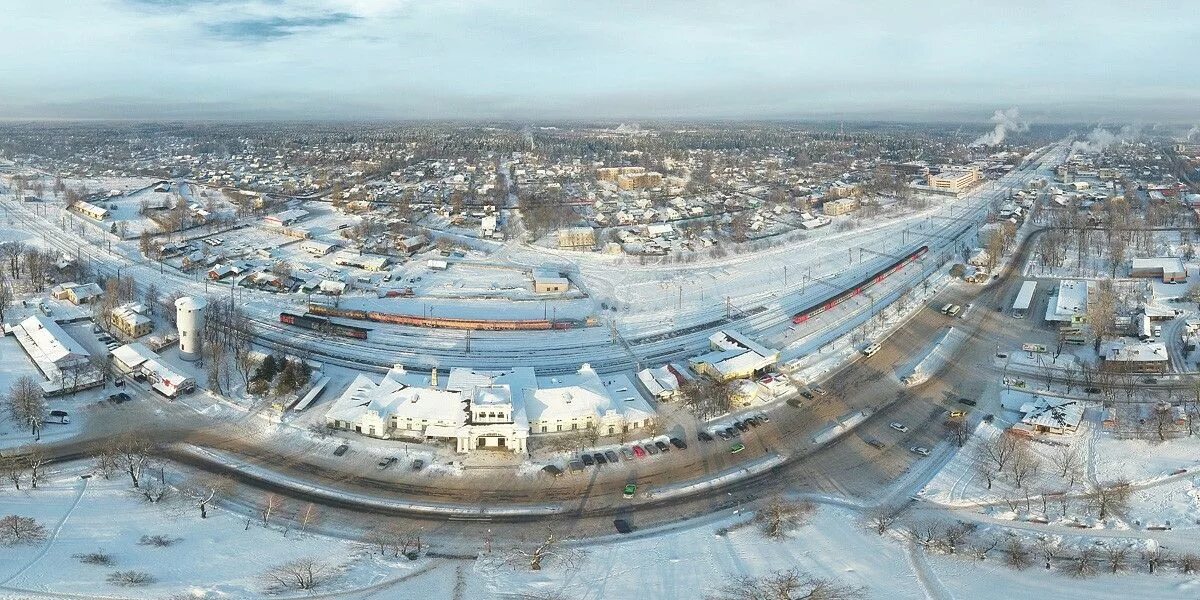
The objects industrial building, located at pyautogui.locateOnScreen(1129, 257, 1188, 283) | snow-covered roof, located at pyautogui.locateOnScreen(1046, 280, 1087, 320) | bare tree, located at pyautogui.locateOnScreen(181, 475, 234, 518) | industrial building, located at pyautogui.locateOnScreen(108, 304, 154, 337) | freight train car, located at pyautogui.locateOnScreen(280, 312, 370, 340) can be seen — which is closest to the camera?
bare tree, located at pyautogui.locateOnScreen(181, 475, 234, 518)

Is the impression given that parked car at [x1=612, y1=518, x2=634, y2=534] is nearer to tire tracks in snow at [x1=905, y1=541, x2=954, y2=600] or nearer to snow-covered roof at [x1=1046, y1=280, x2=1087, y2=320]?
tire tracks in snow at [x1=905, y1=541, x2=954, y2=600]

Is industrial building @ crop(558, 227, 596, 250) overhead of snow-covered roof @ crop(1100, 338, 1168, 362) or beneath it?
overhead

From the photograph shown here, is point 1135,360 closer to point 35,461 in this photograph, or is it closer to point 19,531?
point 19,531

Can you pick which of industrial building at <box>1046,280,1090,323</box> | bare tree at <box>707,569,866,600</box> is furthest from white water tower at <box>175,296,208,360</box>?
industrial building at <box>1046,280,1090,323</box>

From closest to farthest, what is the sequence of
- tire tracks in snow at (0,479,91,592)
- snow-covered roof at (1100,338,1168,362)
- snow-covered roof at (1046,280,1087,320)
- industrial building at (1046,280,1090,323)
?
tire tracks in snow at (0,479,91,592) → snow-covered roof at (1100,338,1168,362) → industrial building at (1046,280,1090,323) → snow-covered roof at (1046,280,1087,320)

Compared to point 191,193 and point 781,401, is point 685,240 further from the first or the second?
point 191,193

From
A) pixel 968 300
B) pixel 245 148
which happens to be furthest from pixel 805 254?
pixel 245 148

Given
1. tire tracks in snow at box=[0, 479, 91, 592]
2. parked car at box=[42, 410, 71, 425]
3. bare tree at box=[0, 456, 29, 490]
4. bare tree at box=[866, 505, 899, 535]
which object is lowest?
bare tree at box=[866, 505, 899, 535]
